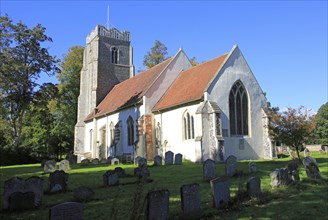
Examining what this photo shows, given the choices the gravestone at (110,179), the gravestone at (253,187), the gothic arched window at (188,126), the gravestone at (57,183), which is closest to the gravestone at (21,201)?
the gravestone at (57,183)

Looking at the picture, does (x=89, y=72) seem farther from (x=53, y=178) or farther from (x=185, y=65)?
(x=53, y=178)

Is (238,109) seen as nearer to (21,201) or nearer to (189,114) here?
(189,114)

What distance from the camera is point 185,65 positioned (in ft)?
95.8

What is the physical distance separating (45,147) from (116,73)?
42.3 feet

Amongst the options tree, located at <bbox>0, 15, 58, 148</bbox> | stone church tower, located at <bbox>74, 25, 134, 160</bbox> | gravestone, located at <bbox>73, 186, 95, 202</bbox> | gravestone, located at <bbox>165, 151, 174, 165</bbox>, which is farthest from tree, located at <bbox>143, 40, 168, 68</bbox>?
gravestone, located at <bbox>73, 186, 95, 202</bbox>

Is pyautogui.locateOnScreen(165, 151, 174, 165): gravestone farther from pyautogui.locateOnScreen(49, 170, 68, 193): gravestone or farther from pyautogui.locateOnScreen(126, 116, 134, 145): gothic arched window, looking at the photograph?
pyautogui.locateOnScreen(49, 170, 68, 193): gravestone

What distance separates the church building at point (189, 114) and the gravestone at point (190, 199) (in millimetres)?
13389

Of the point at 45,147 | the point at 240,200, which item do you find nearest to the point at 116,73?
the point at 45,147

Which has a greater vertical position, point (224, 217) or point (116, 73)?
point (116, 73)

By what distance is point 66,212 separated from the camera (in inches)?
215

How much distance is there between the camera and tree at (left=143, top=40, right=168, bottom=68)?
48.6 meters

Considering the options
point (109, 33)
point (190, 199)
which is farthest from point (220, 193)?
point (109, 33)

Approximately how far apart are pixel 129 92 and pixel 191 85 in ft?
28.9

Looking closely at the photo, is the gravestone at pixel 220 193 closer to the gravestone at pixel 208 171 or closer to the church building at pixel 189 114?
the gravestone at pixel 208 171
